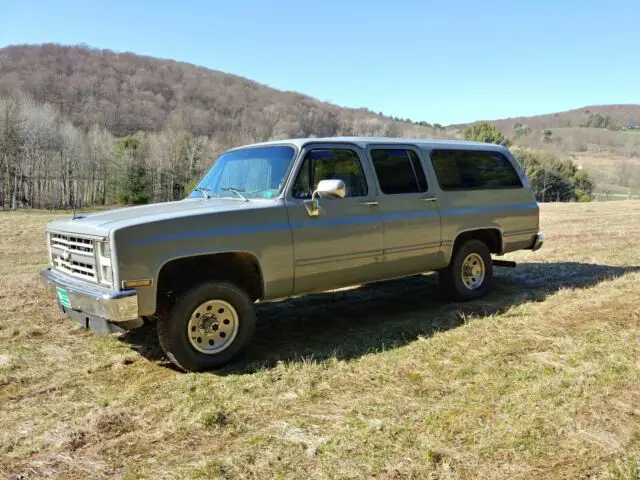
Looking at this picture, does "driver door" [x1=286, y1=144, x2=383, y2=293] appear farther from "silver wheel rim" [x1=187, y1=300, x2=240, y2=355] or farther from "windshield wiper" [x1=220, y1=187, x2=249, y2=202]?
"silver wheel rim" [x1=187, y1=300, x2=240, y2=355]

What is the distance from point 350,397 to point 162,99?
147 meters

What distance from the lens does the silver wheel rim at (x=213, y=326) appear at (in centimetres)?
450

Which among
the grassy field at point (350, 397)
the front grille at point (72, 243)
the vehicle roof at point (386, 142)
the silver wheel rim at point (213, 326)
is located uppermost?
the vehicle roof at point (386, 142)

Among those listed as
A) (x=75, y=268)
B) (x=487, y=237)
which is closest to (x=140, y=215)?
(x=75, y=268)

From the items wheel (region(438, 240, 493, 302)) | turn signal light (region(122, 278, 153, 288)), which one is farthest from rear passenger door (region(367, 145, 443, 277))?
turn signal light (region(122, 278, 153, 288))

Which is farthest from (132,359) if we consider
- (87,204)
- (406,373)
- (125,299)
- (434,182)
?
(87,204)

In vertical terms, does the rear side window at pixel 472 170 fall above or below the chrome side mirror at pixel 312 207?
above

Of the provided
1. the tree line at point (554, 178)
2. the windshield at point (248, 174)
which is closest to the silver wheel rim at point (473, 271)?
the windshield at point (248, 174)

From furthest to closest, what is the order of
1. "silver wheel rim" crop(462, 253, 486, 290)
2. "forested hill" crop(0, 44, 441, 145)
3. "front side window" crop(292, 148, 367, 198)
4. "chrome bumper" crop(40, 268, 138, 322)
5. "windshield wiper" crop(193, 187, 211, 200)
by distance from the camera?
"forested hill" crop(0, 44, 441, 145) < "silver wheel rim" crop(462, 253, 486, 290) < "windshield wiper" crop(193, 187, 211, 200) < "front side window" crop(292, 148, 367, 198) < "chrome bumper" crop(40, 268, 138, 322)

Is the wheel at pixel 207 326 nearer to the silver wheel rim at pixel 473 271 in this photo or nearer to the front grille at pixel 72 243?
the front grille at pixel 72 243

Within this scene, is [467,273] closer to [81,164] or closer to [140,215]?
[140,215]

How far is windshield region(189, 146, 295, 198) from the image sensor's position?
204 inches

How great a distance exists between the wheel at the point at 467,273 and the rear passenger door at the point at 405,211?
34cm

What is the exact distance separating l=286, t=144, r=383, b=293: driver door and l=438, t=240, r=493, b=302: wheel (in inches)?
55.5
